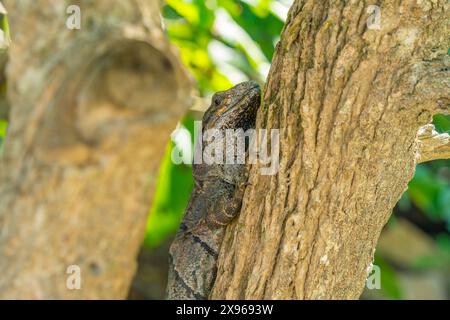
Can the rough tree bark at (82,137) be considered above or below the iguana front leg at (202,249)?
above

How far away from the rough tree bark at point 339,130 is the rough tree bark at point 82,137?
0.90 meters

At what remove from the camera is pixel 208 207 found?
3736 mm

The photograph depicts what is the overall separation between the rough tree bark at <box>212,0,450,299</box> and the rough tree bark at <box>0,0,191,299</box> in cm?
90

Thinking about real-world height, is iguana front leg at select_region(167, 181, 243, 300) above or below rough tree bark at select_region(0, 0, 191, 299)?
below

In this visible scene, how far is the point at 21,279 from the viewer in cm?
209

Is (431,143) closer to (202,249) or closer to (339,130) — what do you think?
(339,130)

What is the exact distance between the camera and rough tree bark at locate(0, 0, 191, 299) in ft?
6.41

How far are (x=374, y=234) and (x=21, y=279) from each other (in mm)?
1644

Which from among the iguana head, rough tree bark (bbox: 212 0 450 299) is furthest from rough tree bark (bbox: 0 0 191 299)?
the iguana head

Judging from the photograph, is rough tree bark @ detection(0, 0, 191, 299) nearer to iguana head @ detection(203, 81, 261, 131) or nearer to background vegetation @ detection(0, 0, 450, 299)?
iguana head @ detection(203, 81, 261, 131)

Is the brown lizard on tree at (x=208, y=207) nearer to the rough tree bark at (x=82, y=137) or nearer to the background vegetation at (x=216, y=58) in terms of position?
the background vegetation at (x=216, y=58)

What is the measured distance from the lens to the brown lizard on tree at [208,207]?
12.0 feet

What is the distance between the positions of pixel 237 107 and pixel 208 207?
608 millimetres

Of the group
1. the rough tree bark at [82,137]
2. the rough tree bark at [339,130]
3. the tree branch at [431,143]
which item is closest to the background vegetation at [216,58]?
the tree branch at [431,143]
